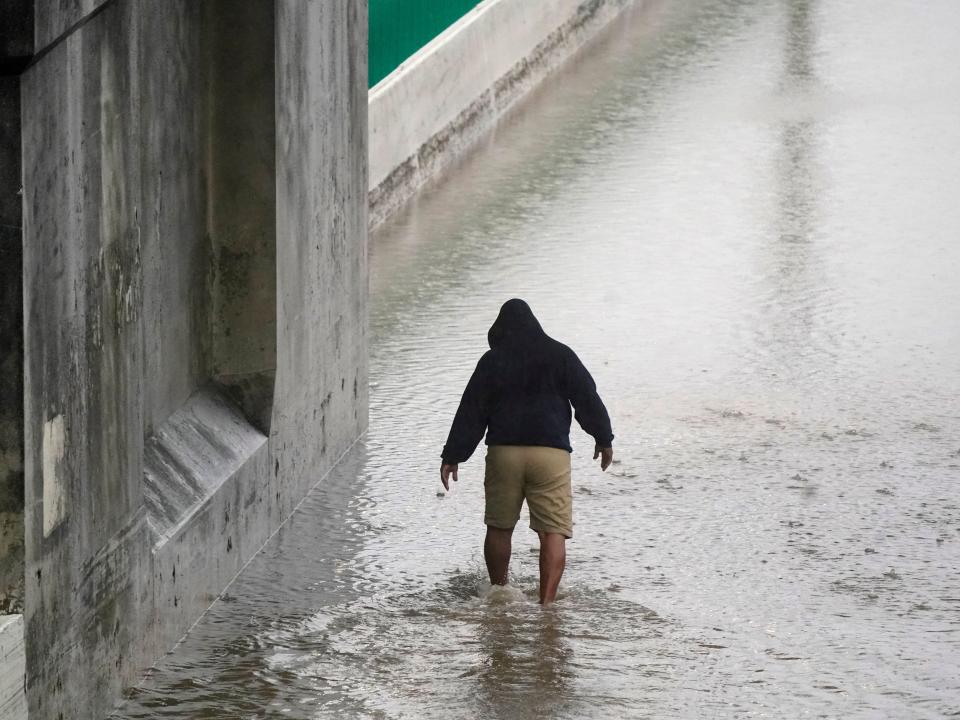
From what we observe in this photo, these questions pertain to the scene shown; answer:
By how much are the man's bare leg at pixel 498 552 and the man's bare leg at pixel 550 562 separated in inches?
6.9

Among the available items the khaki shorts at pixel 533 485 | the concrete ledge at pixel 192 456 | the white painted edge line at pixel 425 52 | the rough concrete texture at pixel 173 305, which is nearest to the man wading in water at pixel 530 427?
the khaki shorts at pixel 533 485

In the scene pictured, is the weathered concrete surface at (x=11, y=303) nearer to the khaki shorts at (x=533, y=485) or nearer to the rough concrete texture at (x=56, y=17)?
the rough concrete texture at (x=56, y=17)

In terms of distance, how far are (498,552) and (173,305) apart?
1960 mm

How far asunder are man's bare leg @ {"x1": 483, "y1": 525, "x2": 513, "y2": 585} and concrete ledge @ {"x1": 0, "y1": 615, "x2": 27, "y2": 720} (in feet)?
9.11

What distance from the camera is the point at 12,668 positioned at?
596 cm

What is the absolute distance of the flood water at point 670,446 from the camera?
7480 millimetres

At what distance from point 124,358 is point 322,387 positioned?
3.34 meters

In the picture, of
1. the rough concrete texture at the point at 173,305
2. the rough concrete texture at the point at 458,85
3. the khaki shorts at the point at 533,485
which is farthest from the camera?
the rough concrete texture at the point at 458,85

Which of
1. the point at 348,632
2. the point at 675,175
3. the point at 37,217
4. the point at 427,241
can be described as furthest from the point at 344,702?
the point at 675,175

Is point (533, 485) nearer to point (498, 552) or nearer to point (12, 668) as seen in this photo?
point (498, 552)

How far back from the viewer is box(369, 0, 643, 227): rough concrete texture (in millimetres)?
17422

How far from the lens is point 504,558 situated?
27.5 ft

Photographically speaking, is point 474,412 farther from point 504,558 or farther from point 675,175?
point 675,175

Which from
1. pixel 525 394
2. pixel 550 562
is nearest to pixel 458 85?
pixel 525 394
